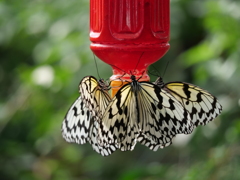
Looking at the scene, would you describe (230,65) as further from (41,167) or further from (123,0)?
(41,167)

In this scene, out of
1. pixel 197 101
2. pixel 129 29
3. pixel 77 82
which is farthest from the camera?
pixel 77 82

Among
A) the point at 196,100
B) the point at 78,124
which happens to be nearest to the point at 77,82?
the point at 78,124

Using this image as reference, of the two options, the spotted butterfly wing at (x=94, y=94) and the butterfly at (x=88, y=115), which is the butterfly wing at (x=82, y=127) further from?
the spotted butterfly wing at (x=94, y=94)

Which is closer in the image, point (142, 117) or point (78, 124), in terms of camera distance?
point (142, 117)

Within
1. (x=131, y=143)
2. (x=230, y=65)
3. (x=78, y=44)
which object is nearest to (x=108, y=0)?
(x=131, y=143)

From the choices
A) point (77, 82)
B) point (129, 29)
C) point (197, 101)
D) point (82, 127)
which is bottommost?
point (82, 127)

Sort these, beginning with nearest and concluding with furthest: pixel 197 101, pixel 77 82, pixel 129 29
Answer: pixel 129 29 → pixel 197 101 → pixel 77 82

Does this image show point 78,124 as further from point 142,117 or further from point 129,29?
point 129,29

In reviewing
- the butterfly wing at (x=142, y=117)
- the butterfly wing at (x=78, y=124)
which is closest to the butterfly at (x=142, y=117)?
the butterfly wing at (x=142, y=117)

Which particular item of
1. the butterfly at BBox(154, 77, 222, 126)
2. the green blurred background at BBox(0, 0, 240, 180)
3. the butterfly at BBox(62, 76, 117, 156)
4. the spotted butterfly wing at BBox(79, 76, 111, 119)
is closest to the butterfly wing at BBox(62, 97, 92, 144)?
the butterfly at BBox(62, 76, 117, 156)
